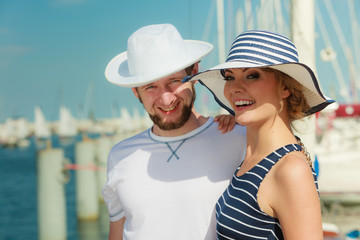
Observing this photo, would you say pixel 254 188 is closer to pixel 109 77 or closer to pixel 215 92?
pixel 215 92

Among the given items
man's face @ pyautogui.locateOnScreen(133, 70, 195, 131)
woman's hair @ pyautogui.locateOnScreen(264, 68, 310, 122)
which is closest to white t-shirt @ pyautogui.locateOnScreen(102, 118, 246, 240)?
man's face @ pyautogui.locateOnScreen(133, 70, 195, 131)

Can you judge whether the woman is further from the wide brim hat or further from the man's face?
the man's face

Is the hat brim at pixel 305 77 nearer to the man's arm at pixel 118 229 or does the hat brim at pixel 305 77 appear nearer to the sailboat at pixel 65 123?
the man's arm at pixel 118 229

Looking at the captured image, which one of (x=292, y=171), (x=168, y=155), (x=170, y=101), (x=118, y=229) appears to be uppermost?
(x=170, y=101)

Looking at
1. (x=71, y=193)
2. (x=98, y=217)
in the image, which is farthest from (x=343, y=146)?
(x=71, y=193)

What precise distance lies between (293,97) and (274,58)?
232 mm

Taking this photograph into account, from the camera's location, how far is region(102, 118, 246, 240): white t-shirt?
94.7 inches

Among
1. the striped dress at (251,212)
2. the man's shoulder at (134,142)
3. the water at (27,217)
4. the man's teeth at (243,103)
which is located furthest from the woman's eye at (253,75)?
the water at (27,217)

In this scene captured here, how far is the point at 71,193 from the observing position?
36.1m

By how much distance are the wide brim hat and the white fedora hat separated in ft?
1.67

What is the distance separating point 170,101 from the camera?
2.55 metres

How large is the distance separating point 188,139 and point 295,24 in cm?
105

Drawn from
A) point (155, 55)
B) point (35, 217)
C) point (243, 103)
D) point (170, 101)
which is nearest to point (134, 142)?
point (170, 101)

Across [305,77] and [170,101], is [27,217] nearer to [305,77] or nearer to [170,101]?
[170,101]
